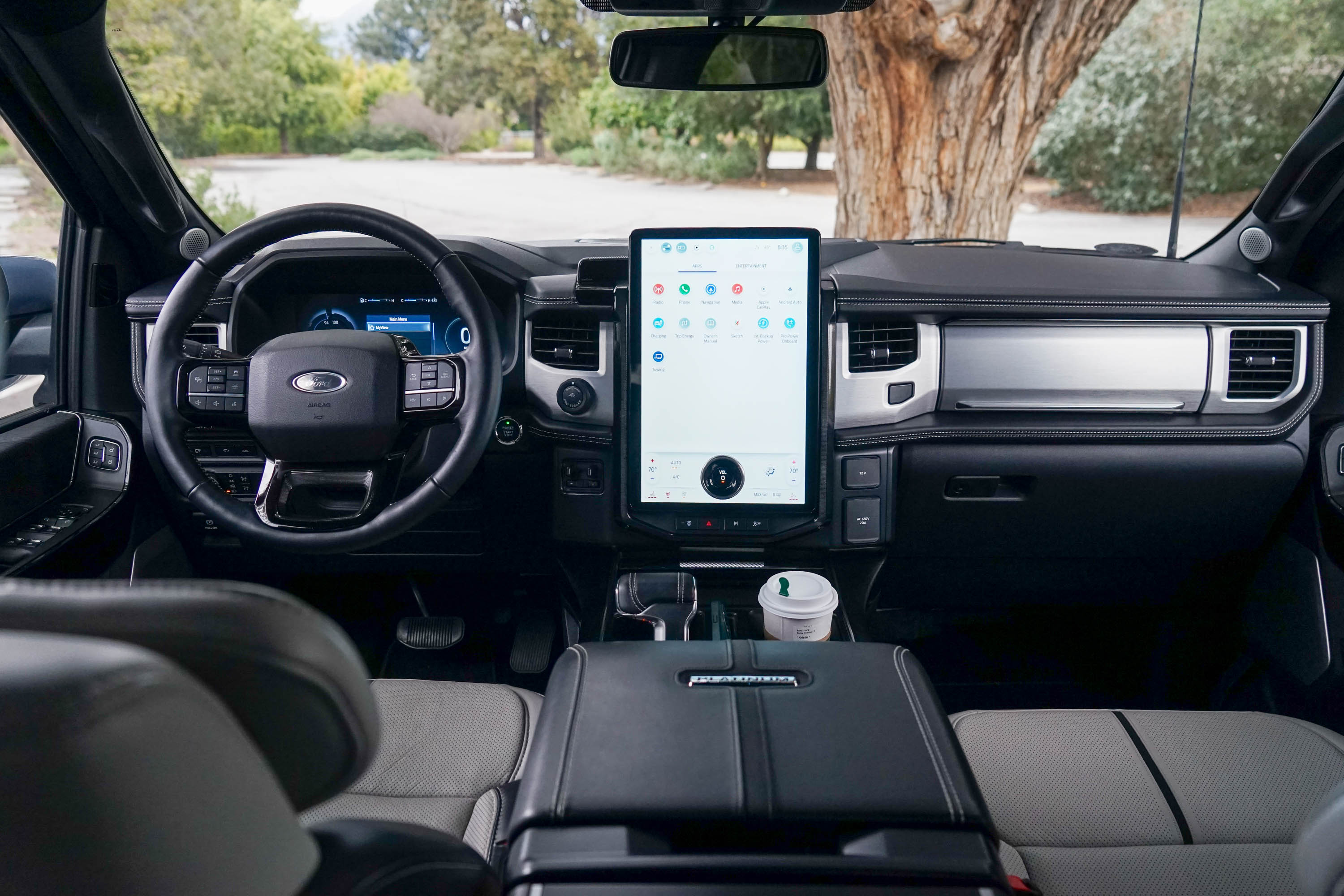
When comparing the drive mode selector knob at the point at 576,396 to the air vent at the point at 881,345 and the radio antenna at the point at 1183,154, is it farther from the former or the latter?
the radio antenna at the point at 1183,154

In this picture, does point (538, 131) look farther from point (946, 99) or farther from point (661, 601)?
point (661, 601)

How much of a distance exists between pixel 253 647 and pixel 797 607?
1303 mm

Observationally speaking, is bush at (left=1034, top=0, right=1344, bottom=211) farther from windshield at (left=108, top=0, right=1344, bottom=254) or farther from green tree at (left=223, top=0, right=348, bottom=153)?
green tree at (left=223, top=0, right=348, bottom=153)

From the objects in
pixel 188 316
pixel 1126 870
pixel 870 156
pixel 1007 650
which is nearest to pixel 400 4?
pixel 870 156

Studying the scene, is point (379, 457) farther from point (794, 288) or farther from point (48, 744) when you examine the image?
point (48, 744)

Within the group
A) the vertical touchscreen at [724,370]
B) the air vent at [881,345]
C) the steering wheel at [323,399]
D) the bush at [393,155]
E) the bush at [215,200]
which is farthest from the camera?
the bush at [393,155]

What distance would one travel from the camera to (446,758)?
5.57 feet

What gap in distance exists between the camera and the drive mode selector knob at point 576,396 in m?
2.30

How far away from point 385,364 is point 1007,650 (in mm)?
1893

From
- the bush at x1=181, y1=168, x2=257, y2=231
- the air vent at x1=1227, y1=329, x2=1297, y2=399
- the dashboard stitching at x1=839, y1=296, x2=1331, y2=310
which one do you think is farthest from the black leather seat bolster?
the air vent at x1=1227, y1=329, x2=1297, y2=399

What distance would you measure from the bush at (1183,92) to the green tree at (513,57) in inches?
105

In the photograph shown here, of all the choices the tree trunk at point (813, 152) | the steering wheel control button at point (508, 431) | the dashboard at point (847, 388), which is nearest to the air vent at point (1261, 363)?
the dashboard at point (847, 388)

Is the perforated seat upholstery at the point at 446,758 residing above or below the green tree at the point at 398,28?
below

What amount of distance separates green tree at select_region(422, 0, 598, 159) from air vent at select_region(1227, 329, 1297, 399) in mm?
2537
